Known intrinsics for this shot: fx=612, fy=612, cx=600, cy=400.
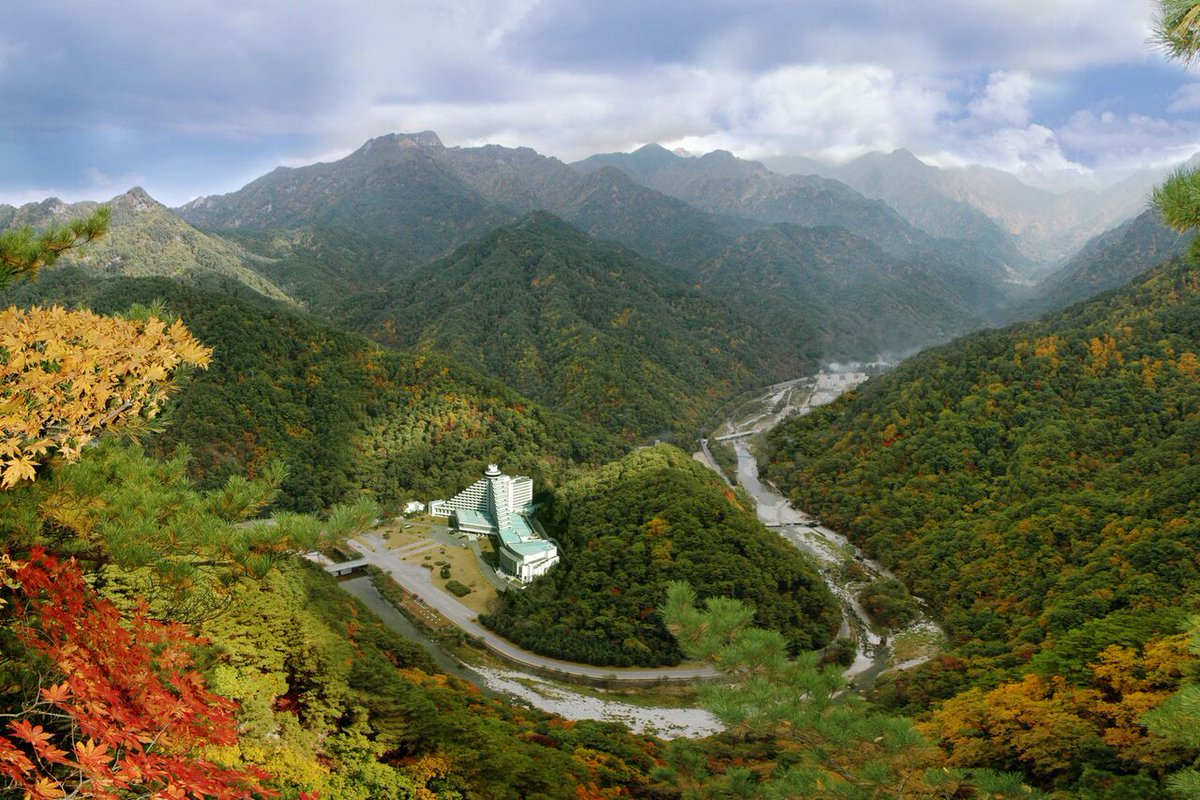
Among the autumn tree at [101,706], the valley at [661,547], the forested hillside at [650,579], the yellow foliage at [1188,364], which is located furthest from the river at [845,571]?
the autumn tree at [101,706]

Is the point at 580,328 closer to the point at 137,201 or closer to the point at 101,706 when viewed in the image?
the point at 101,706

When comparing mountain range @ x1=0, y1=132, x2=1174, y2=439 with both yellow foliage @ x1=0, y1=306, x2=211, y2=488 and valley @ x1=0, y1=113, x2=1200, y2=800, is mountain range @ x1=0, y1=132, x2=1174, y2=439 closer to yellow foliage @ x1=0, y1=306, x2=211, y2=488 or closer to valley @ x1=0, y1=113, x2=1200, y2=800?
valley @ x1=0, y1=113, x2=1200, y2=800

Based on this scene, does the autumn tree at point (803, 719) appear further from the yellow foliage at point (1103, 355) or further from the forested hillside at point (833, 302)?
the forested hillside at point (833, 302)

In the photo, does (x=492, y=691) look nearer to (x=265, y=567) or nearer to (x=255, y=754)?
(x=255, y=754)

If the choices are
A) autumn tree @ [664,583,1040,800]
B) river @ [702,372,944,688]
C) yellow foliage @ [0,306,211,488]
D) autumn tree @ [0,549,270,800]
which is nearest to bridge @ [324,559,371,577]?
river @ [702,372,944,688]

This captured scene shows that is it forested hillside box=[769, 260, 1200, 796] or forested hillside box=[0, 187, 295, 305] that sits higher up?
forested hillside box=[0, 187, 295, 305]
